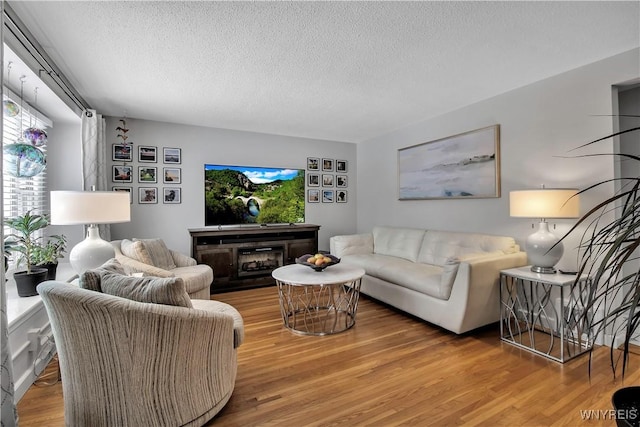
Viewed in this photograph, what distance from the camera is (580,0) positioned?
6.09 feet

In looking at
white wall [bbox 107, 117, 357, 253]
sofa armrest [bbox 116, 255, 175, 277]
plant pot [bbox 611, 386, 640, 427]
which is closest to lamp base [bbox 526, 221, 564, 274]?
plant pot [bbox 611, 386, 640, 427]

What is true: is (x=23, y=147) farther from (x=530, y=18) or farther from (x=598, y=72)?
(x=598, y=72)

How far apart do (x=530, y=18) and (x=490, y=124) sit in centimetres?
154

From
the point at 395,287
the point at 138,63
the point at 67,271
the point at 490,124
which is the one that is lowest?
the point at 395,287

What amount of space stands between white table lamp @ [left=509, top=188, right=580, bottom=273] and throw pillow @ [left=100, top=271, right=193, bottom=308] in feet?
8.67

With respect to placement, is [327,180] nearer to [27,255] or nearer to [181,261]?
[181,261]

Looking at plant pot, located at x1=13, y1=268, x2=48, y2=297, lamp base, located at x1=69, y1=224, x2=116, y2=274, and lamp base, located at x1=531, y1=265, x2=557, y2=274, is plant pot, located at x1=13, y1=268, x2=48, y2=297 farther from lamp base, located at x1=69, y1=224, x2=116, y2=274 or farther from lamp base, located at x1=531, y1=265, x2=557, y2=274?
lamp base, located at x1=531, y1=265, x2=557, y2=274

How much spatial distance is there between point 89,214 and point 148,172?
2.15m

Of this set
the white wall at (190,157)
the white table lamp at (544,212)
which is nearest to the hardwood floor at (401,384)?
the white table lamp at (544,212)

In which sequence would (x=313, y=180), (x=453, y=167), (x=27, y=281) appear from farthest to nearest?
(x=313, y=180), (x=453, y=167), (x=27, y=281)

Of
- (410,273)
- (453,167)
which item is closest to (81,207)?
(410,273)

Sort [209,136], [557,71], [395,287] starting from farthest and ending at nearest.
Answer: [209,136]
[395,287]
[557,71]

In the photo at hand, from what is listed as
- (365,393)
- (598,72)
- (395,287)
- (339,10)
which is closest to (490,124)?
(598,72)

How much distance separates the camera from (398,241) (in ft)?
14.1
